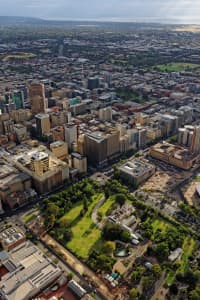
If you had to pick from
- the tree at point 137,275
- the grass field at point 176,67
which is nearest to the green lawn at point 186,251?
the tree at point 137,275

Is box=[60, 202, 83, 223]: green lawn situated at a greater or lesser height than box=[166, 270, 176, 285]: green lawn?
greater

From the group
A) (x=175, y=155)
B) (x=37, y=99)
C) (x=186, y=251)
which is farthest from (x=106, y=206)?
(x=37, y=99)

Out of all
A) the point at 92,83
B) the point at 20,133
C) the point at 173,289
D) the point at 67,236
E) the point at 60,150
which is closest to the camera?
the point at 173,289

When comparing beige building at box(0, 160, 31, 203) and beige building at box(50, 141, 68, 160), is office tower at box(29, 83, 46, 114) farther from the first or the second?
beige building at box(0, 160, 31, 203)

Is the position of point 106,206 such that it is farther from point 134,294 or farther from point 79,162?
point 134,294

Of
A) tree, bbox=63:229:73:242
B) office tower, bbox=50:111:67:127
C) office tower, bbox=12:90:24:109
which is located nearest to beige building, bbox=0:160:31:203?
tree, bbox=63:229:73:242

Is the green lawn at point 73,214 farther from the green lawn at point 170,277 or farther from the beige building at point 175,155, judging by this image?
the beige building at point 175,155

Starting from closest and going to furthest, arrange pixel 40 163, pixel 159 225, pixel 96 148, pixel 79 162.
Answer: pixel 159 225
pixel 40 163
pixel 79 162
pixel 96 148
